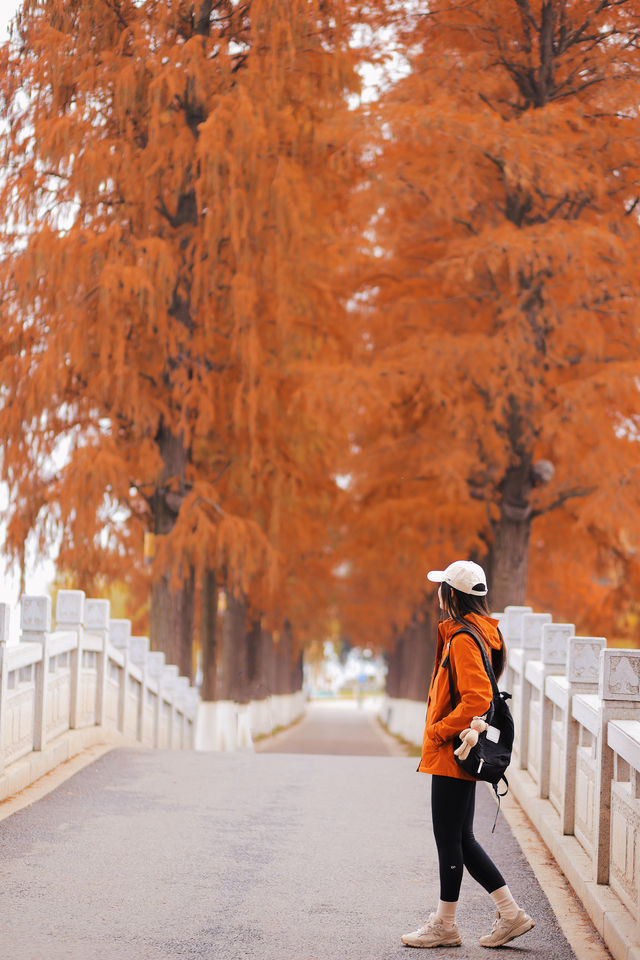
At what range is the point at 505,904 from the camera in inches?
223

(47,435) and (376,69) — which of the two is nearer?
(47,435)

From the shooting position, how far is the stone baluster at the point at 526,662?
34.2 feet

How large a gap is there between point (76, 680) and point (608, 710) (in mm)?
6841

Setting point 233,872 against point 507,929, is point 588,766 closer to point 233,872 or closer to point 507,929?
point 507,929

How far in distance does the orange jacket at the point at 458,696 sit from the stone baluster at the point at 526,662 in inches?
198

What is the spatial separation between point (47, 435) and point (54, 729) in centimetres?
580

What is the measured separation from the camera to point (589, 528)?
1912cm

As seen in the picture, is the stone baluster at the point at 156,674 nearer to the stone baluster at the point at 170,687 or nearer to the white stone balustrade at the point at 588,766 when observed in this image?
the stone baluster at the point at 170,687

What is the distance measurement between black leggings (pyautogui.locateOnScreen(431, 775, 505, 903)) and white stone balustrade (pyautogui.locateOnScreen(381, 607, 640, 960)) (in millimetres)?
608

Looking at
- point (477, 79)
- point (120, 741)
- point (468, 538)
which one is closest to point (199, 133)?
point (477, 79)

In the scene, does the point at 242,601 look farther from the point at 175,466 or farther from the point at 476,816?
the point at 476,816

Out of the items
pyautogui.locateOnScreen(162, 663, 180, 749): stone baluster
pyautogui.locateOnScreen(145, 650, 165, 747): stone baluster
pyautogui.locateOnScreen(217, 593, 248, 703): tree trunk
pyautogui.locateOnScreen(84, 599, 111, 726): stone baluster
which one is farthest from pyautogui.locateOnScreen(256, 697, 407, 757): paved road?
pyautogui.locateOnScreen(84, 599, 111, 726): stone baluster

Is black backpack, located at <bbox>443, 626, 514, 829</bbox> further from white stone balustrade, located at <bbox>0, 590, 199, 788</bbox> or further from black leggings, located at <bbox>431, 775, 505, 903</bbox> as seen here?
white stone balustrade, located at <bbox>0, 590, 199, 788</bbox>

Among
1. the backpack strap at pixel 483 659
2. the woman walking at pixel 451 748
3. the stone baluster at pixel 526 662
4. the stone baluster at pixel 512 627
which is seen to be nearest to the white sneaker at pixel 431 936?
the woman walking at pixel 451 748
